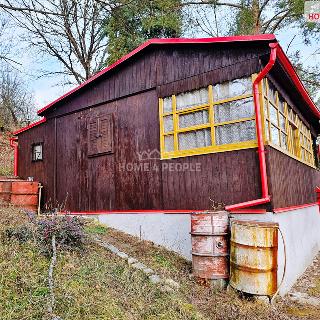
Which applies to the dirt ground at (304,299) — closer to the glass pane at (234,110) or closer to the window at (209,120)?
the window at (209,120)

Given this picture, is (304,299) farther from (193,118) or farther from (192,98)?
(192,98)

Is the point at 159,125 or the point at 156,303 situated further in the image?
the point at 159,125

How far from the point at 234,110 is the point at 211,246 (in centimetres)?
298

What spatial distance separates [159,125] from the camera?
808 cm

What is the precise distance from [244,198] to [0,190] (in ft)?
26.5

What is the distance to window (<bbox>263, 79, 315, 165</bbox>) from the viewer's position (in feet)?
22.4

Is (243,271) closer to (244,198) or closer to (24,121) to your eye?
(244,198)

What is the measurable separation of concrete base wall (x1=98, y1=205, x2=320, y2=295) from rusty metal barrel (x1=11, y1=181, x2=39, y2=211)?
9.77ft

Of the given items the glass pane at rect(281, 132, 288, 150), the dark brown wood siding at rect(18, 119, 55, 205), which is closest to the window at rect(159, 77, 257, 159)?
the glass pane at rect(281, 132, 288, 150)

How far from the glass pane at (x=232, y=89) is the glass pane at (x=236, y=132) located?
670 mm

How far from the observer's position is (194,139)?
7461 mm

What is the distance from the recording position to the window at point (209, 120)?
22.0ft

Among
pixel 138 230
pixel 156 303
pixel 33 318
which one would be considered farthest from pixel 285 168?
pixel 33 318

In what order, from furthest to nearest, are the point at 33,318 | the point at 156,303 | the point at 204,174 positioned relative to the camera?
the point at 204,174
the point at 156,303
the point at 33,318
